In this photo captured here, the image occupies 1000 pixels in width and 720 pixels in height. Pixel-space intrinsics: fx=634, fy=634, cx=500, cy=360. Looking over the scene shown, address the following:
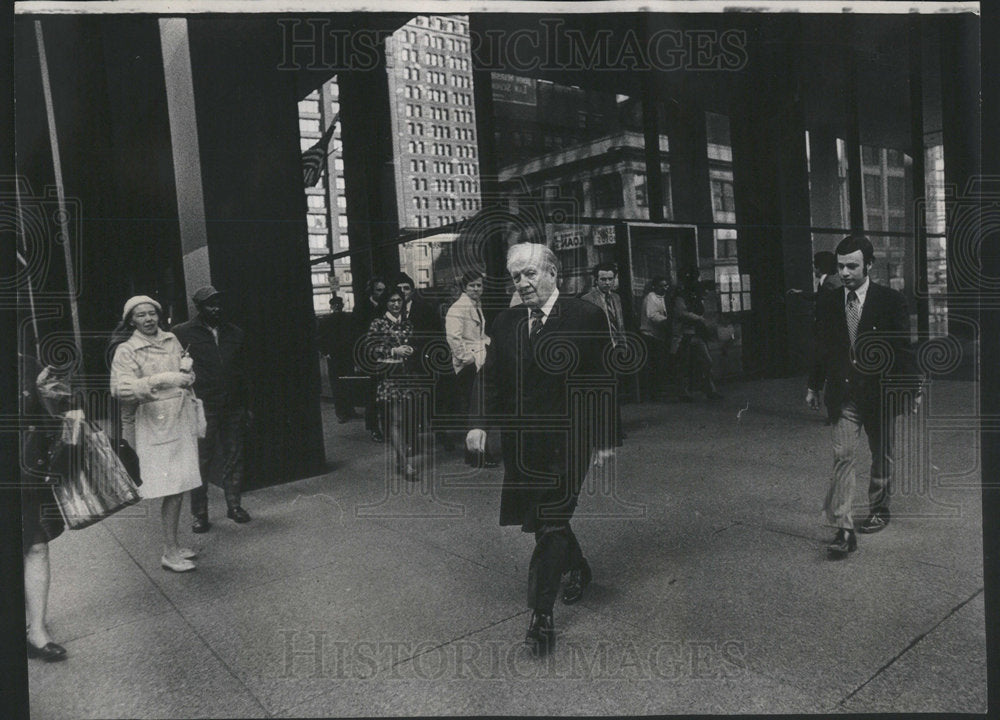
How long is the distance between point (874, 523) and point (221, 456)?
2.88 meters

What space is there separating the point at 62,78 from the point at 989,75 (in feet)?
12.5

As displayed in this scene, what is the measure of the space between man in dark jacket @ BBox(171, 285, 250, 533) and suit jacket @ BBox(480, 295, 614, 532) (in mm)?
1086

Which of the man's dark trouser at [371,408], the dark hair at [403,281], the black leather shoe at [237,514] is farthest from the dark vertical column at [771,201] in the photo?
the black leather shoe at [237,514]

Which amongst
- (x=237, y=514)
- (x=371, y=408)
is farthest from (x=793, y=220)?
(x=237, y=514)

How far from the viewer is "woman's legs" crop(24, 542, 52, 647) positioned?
2465 millimetres

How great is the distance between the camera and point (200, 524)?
264cm

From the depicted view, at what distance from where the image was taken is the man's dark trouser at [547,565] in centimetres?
245

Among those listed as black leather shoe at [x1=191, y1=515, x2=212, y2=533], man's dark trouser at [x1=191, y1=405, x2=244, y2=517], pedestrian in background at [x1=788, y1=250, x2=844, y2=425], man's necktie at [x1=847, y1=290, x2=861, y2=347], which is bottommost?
black leather shoe at [x1=191, y1=515, x2=212, y2=533]

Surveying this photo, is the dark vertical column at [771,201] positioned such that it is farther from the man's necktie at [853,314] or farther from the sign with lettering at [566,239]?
the sign with lettering at [566,239]

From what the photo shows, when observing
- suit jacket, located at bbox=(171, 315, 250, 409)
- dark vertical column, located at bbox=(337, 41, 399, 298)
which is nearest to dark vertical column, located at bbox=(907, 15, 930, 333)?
dark vertical column, located at bbox=(337, 41, 399, 298)

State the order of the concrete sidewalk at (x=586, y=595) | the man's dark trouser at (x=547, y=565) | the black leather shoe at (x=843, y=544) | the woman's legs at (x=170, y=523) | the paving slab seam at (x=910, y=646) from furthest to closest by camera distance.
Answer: the black leather shoe at (x=843, y=544) < the woman's legs at (x=170, y=523) < the man's dark trouser at (x=547, y=565) < the concrete sidewalk at (x=586, y=595) < the paving slab seam at (x=910, y=646)

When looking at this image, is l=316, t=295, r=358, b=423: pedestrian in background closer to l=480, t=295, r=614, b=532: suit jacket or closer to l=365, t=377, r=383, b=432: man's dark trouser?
l=365, t=377, r=383, b=432: man's dark trouser

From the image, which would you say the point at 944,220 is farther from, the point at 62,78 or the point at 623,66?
the point at 62,78

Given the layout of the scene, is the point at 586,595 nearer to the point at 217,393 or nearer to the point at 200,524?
the point at 200,524
